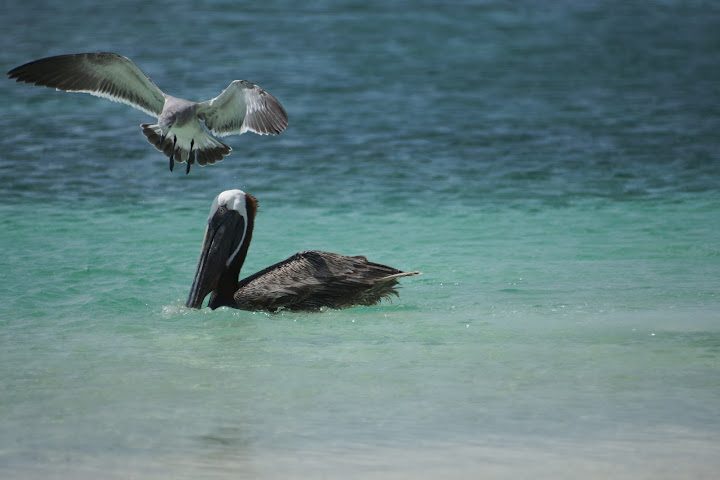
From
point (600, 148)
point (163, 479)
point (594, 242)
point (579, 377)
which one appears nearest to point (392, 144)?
point (600, 148)

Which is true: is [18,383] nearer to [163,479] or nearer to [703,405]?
[163,479]

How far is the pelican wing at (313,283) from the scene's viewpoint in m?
6.60

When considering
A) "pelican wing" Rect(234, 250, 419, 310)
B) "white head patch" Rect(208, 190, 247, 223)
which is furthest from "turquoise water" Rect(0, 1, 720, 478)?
"white head patch" Rect(208, 190, 247, 223)

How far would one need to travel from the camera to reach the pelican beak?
22.6ft

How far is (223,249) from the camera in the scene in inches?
274

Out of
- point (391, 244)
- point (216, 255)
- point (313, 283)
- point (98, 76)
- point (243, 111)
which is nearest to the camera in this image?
point (313, 283)

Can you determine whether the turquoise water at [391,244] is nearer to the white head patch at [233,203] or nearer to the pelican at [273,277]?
the pelican at [273,277]

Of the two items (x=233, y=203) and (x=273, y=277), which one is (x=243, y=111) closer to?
(x=233, y=203)

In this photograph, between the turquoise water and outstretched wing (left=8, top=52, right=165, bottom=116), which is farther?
outstretched wing (left=8, top=52, right=165, bottom=116)

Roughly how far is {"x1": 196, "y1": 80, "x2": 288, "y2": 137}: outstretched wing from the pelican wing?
1.81 meters

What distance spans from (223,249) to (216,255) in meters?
0.06

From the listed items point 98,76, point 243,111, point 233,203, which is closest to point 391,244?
point 243,111

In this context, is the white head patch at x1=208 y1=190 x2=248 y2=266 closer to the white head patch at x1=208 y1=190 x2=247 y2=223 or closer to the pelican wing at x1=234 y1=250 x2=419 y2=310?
the white head patch at x1=208 y1=190 x2=247 y2=223

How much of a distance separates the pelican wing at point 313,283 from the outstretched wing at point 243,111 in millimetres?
1814
